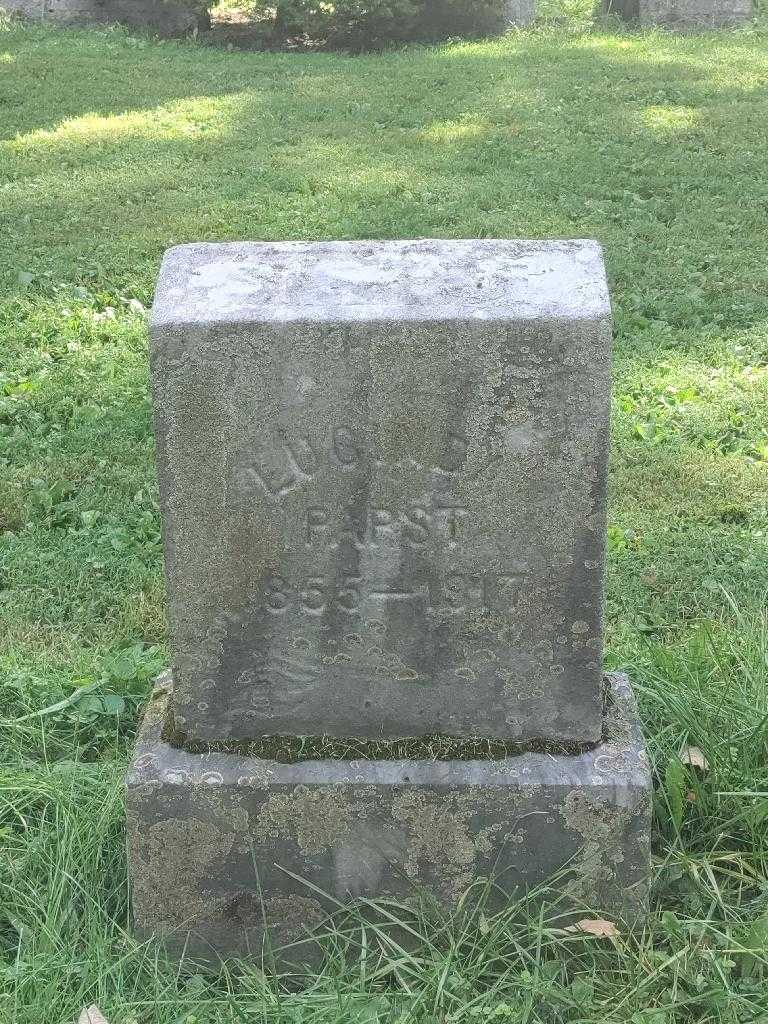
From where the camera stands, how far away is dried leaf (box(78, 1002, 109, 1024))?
2.26m

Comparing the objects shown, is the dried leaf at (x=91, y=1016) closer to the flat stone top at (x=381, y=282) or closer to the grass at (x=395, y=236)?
the grass at (x=395, y=236)

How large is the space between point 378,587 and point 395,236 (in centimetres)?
462

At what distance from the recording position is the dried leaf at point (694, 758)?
2.71 meters

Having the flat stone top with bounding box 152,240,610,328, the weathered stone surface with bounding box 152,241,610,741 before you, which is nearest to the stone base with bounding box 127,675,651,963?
the weathered stone surface with bounding box 152,241,610,741

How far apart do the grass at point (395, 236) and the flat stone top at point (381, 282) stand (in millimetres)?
1034

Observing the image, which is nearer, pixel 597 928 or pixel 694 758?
pixel 597 928

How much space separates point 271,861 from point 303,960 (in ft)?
0.71

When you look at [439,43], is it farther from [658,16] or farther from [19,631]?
[19,631]

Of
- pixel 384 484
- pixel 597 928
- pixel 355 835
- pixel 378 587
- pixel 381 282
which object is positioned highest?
pixel 381 282

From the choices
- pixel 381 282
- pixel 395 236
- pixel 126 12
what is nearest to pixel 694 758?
pixel 381 282

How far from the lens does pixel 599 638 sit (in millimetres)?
2490

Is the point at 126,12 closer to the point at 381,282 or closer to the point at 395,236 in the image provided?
the point at 395,236

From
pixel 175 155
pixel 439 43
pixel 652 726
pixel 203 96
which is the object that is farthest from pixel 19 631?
pixel 439 43

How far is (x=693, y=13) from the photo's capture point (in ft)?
39.0
